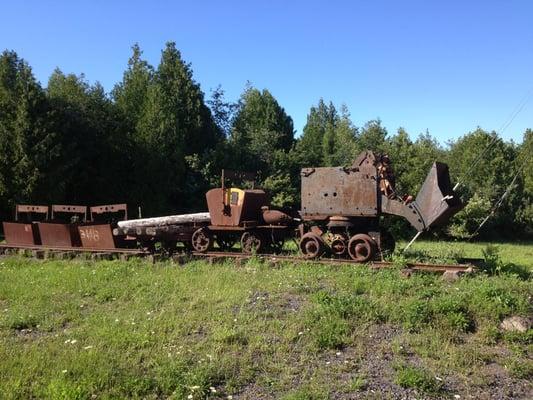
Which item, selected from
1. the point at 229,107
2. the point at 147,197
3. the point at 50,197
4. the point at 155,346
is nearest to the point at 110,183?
the point at 147,197

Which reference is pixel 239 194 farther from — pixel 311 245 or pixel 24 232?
pixel 24 232

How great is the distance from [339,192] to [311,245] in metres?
1.31

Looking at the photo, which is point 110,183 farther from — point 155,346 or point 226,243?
point 155,346

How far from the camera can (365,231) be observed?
1147 cm

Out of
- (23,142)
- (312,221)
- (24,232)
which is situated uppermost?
(23,142)

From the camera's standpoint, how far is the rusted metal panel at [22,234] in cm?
1641

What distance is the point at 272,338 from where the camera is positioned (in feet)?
21.9

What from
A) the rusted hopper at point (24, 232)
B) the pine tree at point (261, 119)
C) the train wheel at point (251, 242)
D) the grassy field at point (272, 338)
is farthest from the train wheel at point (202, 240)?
the pine tree at point (261, 119)

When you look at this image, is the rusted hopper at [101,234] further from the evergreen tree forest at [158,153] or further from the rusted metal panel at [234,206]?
the evergreen tree forest at [158,153]

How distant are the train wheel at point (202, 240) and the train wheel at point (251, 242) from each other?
89cm

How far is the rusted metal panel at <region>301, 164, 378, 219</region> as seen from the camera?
11.1 metres

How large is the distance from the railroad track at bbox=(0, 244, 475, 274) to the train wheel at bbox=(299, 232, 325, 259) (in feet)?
0.78

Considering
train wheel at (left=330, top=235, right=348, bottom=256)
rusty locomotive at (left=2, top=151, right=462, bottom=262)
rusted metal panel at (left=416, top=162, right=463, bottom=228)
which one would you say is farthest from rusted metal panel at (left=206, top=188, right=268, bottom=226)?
rusted metal panel at (left=416, top=162, right=463, bottom=228)

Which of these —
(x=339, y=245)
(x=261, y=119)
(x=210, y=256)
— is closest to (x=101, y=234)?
(x=210, y=256)
